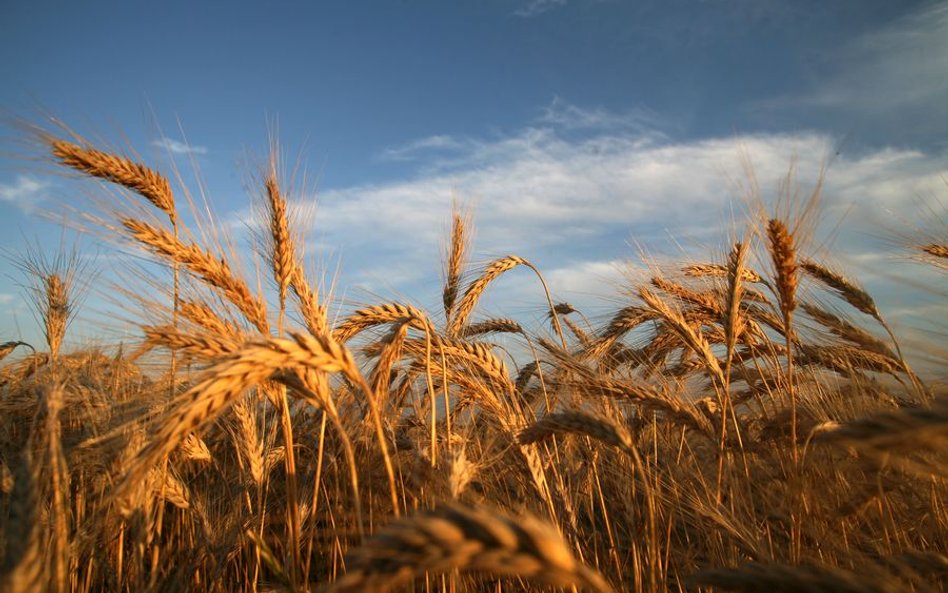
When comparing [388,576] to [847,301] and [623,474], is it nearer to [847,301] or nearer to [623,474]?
[623,474]

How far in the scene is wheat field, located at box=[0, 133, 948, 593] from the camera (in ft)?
4.30

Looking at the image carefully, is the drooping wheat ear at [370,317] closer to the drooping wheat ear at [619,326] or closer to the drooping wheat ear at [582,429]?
the drooping wheat ear at [582,429]

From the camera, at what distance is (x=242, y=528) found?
2.78m

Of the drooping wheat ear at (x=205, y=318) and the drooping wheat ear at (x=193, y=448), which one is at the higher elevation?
the drooping wheat ear at (x=205, y=318)

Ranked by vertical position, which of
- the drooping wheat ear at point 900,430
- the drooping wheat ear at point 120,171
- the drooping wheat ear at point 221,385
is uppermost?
the drooping wheat ear at point 120,171

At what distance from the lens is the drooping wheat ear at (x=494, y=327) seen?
509 centimetres

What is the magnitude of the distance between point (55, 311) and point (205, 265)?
307 cm

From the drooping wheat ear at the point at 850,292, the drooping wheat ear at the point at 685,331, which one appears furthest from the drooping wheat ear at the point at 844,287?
the drooping wheat ear at the point at 685,331

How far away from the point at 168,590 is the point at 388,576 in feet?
7.34

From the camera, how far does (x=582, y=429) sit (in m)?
1.95

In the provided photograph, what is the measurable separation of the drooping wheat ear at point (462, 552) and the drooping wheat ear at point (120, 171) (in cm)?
289

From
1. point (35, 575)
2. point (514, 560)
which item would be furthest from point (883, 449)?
point (35, 575)

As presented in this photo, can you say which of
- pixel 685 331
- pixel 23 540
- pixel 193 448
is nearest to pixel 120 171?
pixel 193 448

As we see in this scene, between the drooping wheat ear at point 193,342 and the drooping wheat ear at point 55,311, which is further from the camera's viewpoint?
the drooping wheat ear at point 55,311
